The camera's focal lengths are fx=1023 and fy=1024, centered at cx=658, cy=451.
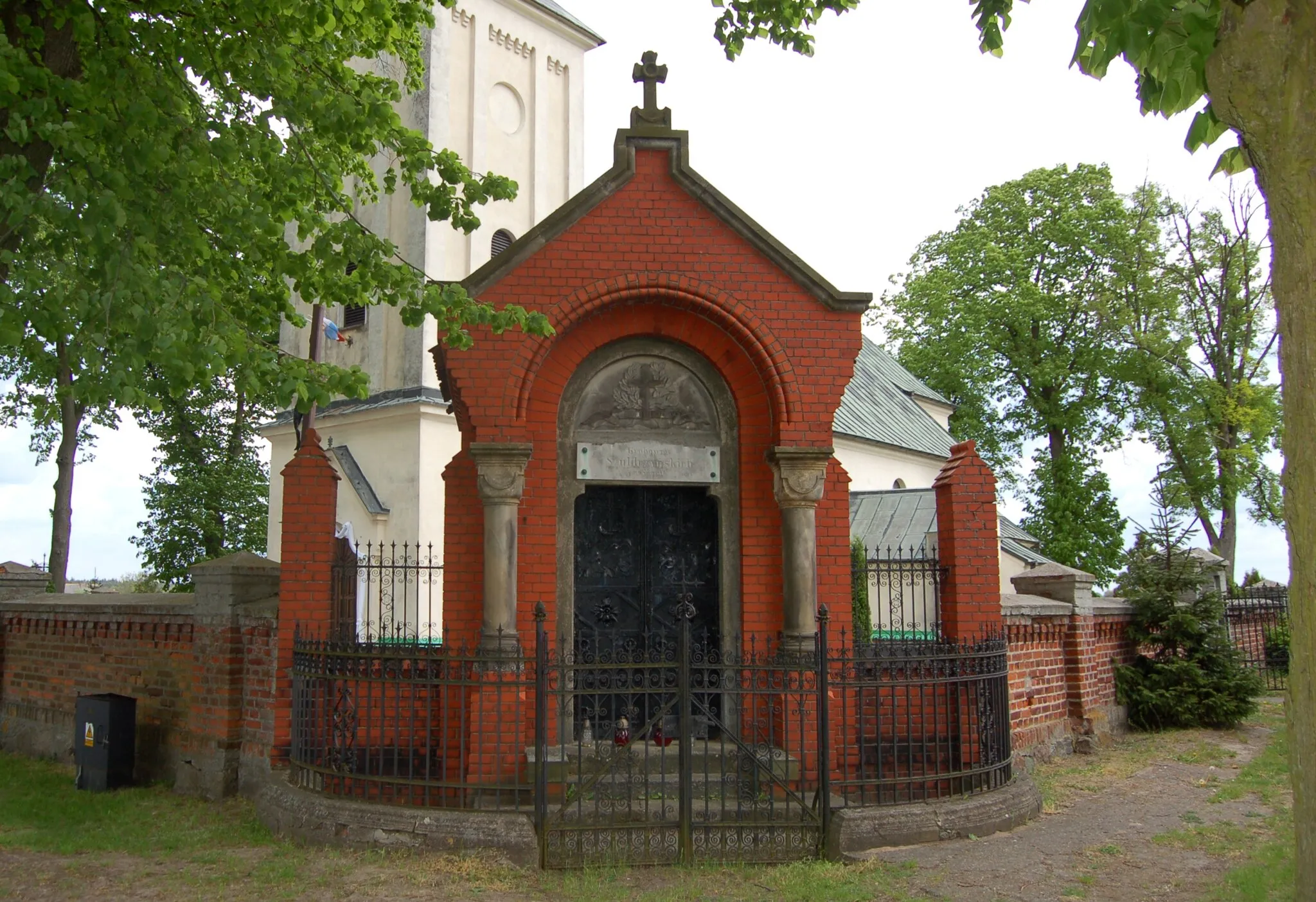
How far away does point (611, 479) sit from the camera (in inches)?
330

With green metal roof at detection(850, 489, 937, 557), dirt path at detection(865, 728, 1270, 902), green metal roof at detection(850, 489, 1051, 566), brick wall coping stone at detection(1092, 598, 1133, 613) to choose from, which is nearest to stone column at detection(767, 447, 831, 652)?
dirt path at detection(865, 728, 1270, 902)

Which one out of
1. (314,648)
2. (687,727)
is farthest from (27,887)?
(687,727)

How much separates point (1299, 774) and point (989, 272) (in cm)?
2880

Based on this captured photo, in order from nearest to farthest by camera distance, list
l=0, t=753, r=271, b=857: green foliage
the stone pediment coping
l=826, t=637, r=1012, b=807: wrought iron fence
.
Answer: l=826, t=637, r=1012, b=807: wrought iron fence, l=0, t=753, r=271, b=857: green foliage, the stone pediment coping

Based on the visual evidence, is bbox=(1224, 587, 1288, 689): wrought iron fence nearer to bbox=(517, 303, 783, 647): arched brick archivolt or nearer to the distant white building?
the distant white building

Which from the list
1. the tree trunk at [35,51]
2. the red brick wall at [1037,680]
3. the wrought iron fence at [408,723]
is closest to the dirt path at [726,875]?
the wrought iron fence at [408,723]

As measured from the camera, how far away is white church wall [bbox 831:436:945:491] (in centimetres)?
2461

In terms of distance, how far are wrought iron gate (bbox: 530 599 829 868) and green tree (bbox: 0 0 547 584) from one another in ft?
8.83

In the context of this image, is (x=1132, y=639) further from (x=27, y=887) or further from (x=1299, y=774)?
(x=27, y=887)

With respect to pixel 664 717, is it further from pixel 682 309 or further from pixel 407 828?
pixel 682 309

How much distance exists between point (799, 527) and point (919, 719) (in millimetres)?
1873

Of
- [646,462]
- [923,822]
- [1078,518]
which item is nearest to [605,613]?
[646,462]

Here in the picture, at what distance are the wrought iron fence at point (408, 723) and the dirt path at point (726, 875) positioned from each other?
2.05 ft

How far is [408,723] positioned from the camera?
8.15 m
